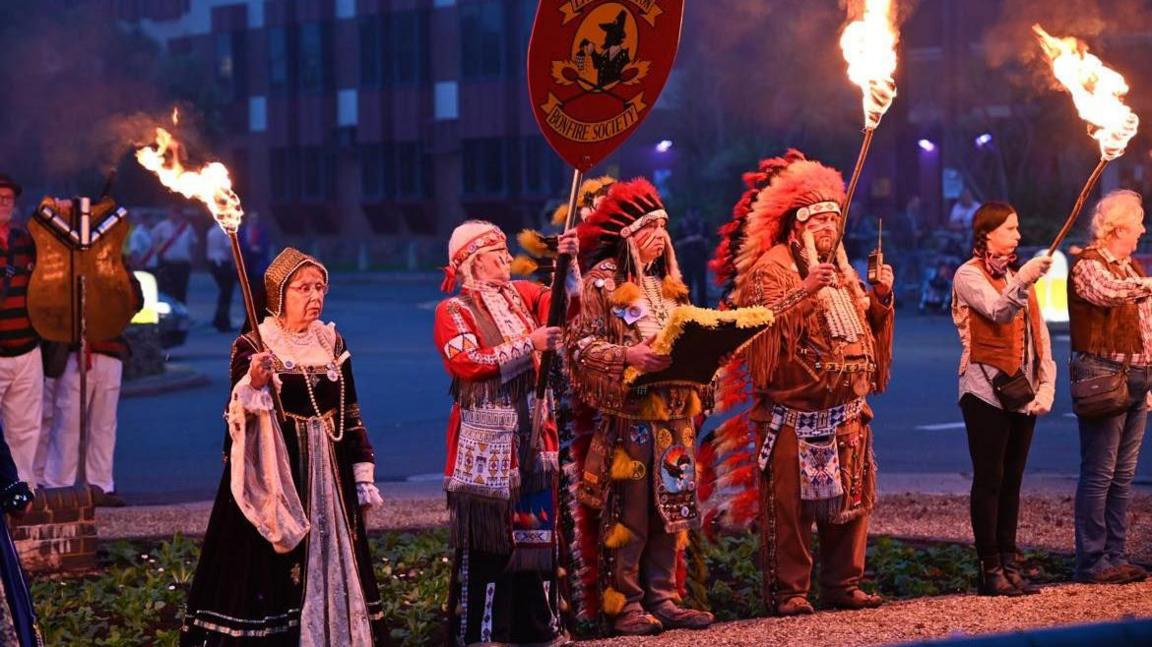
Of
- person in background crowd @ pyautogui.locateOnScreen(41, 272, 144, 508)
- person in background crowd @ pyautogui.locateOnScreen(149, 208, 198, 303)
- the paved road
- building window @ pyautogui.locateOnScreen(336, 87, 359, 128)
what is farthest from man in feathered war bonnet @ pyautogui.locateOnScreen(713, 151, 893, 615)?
building window @ pyautogui.locateOnScreen(336, 87, 359, 128)

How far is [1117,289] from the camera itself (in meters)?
8.61

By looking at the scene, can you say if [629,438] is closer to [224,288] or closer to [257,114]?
[224,288]

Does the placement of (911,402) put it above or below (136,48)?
below

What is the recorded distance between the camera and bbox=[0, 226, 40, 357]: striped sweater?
10.9 meters

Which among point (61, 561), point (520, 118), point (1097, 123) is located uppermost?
point (520, 118)

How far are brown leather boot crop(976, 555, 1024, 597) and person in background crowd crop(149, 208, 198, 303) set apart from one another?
66.7 ft

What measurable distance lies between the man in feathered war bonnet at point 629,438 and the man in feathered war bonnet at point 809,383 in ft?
1.58


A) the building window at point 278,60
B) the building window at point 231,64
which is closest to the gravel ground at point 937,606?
the building window at point 278,60

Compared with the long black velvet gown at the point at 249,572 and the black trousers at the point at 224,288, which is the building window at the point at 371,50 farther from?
the long black velvet gown at the point at 249,572

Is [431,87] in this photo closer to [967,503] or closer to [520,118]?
[520,118]

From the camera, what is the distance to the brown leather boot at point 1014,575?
8453mm

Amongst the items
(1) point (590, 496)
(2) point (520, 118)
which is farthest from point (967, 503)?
(2) point (520, 118)

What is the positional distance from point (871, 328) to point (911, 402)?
9.00 m

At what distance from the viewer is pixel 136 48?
174ft
